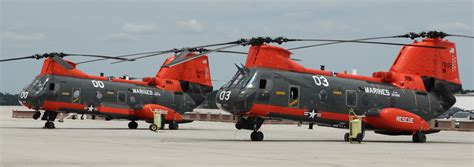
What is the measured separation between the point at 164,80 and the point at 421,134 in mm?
20539

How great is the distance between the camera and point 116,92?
151 ft

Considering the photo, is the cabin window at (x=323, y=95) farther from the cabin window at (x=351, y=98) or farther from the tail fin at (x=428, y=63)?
the tail fin at (x=428, y=63)

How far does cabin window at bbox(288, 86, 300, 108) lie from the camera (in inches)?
1193

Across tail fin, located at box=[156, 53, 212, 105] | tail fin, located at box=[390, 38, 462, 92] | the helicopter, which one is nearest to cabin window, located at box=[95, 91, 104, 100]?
the helicopter

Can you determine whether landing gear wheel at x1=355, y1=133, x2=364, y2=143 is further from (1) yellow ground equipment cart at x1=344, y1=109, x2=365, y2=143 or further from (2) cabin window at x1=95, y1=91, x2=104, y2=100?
(2) cabin window at x1=95, y1=91, x2=104, y2=100

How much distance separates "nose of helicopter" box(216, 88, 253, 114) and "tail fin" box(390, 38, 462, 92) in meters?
8.43

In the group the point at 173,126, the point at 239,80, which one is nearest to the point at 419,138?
the point at 239,80

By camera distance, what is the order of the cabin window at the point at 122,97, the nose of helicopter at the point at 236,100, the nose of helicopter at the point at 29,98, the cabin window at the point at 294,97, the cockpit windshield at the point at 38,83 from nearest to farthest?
the nose of helicopter at the point at 236,100 → the cabin window at the point at 294,97 → the nose of helicopter at the point at 29,98 → the cockpit windshield at the point at 38,83 → the cabin window at the point at 122,97

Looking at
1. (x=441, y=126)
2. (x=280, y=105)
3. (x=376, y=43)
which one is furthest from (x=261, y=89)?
(x=441, y=126)

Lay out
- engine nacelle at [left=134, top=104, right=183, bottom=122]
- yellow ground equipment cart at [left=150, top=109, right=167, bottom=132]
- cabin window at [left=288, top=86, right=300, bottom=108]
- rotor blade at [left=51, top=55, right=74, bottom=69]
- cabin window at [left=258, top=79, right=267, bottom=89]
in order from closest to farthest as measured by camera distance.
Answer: cabin window at [left=258, top=79, right=267, bottom=89]
cabin window at [left=288, top=86, right=300, bottom=108]
yellow ground equipment cart at [left=150, top=109, right=167, bottom=132]
rotor blade at [left=51, top=55, right=74, bottom=69]
engine nacelle at [left=134, top=104, right=183, bottom=122]

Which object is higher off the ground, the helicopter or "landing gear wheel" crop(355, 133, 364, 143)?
the helicopter

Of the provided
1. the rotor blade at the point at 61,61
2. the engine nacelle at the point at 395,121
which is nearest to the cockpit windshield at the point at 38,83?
the rotor blade at the point at 61,61

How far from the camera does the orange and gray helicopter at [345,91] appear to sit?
97.7 feet

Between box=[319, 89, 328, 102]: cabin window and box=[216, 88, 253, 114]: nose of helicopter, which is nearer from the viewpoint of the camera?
box=[216, 88, 253, 114]: nose of helicopter
